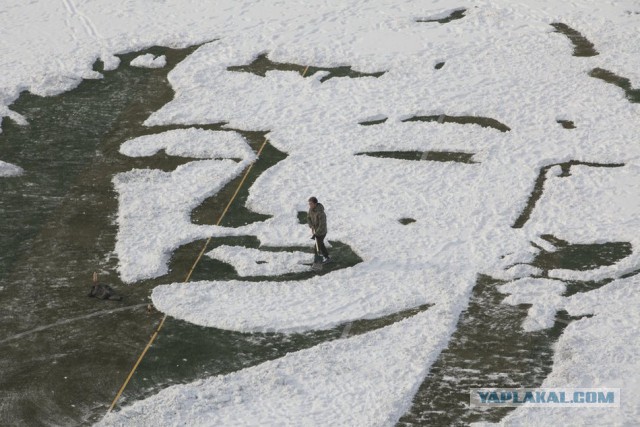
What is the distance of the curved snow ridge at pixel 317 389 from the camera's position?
17891 mm

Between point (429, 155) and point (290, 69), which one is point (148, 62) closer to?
point (290, 69)

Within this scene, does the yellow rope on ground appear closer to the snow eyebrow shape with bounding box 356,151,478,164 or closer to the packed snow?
the packed snow

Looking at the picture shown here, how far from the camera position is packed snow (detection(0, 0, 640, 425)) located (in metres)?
19.0

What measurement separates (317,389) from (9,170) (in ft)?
43.9

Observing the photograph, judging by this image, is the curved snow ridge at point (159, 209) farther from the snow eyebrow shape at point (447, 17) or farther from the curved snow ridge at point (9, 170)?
the snow eyebrow shape at point (447, 17)

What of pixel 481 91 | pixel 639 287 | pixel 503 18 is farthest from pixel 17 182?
pixel 503 18

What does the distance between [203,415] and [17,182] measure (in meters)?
12.1

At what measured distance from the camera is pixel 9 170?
2797 cm

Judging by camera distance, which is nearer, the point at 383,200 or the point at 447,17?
the point at 383,200

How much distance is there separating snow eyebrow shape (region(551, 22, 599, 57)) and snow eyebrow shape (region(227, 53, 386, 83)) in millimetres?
6811

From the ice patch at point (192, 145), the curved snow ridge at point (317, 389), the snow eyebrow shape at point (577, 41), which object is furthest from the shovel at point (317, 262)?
the snow eyebrow shape at point (577, 41)

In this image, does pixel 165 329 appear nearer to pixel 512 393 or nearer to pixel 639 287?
pixel 512 393

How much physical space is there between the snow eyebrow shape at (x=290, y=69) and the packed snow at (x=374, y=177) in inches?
13.8

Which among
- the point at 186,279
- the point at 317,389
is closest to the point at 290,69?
the point at 186,279
